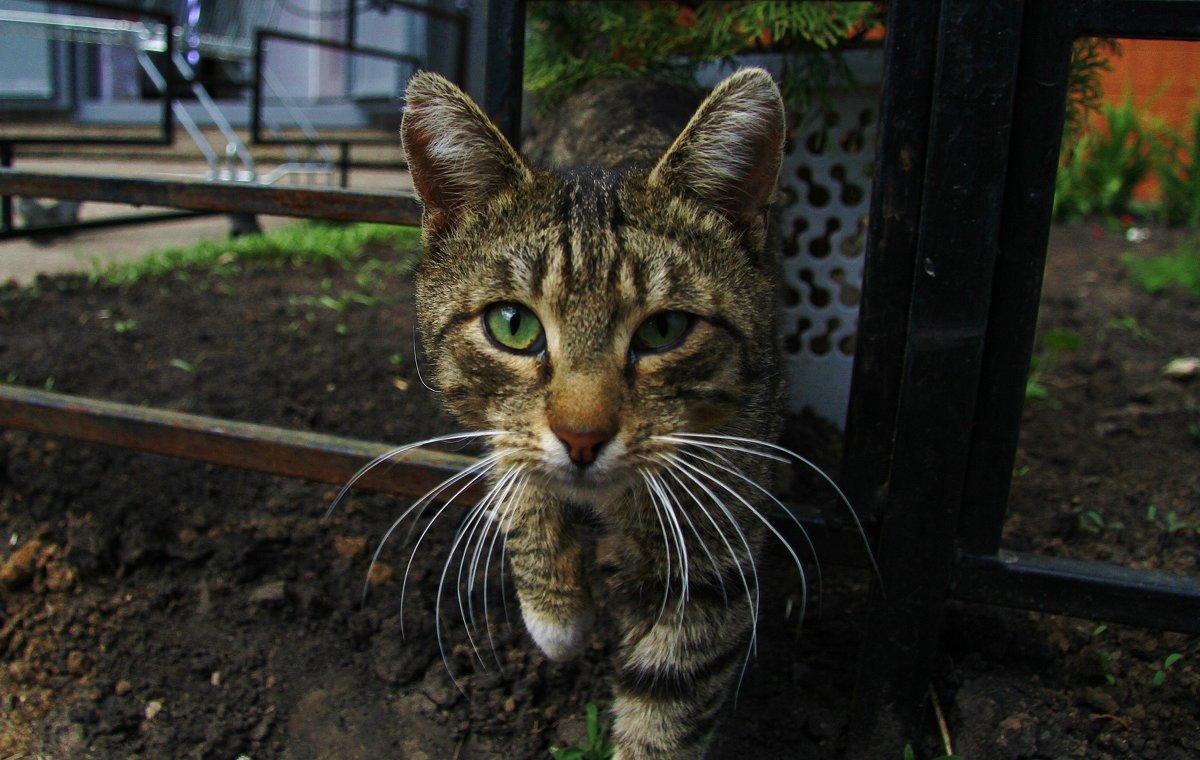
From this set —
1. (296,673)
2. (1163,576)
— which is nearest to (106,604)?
(296,673)

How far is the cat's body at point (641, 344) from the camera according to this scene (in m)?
1.54

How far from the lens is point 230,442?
6.77ft

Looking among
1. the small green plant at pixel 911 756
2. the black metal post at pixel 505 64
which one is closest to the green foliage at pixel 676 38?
the black metal post at pixel 505 64

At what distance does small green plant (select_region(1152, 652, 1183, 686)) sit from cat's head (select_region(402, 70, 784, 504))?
2.96 feet

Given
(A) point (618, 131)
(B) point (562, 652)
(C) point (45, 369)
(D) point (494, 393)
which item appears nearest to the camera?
(D) point (494, 393)

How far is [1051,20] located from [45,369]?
3078 millimetres

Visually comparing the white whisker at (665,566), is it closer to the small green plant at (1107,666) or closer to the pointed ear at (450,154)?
the pointed ear at (450,154)

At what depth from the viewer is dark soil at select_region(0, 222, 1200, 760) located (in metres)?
1.84

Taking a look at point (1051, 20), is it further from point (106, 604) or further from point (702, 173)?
point (106, 604)

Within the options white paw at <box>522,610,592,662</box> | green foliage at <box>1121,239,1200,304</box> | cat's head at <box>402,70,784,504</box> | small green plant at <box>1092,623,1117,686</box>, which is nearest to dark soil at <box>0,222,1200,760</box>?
small green plant at <box>1092,623,1117,686</box>

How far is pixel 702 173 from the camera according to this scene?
5.57 ft

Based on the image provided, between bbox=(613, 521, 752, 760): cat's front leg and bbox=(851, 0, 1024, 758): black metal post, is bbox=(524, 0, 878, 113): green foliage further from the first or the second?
bbox=(613, 521, 752, 760): cat's front leg

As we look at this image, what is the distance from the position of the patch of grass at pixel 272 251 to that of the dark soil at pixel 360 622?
123cm

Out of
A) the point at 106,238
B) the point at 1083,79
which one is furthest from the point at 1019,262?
the point at 106,238
